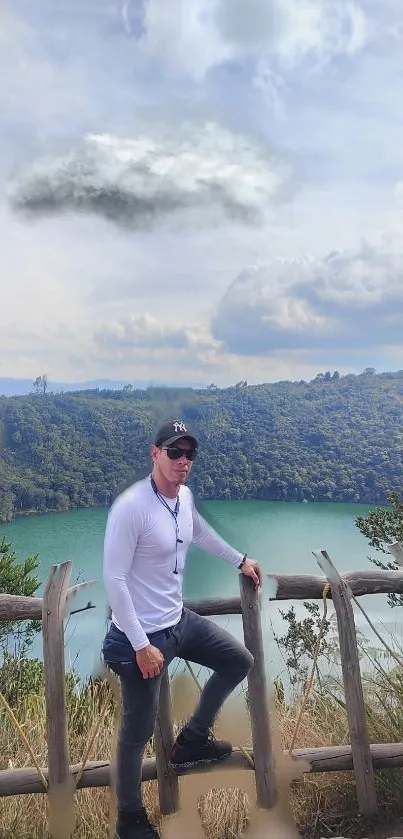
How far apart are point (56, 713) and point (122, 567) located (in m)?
0.84

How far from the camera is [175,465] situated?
254 centimetres

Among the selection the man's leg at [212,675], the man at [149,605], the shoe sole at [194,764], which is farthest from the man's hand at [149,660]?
the shoe sole at [194,764]

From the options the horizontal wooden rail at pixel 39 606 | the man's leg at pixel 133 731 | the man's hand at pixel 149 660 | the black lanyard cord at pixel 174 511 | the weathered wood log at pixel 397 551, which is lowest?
the man's leg at pixel 133 731

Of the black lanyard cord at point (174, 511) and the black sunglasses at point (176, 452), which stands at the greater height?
the black sunglasses at point (176, 452)

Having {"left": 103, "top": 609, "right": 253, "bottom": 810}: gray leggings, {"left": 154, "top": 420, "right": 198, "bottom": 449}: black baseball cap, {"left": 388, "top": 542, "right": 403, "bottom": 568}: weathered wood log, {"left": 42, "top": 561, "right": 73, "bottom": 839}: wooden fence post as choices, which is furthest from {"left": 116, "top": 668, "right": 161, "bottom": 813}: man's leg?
{"left": 388, "top": 542, "right": 403, "bottom": 568}: weathered wood log

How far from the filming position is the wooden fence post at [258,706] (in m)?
2.99

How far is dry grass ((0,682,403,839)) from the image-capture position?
297 centimetres

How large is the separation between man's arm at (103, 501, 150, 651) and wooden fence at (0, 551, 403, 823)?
0.55 meters

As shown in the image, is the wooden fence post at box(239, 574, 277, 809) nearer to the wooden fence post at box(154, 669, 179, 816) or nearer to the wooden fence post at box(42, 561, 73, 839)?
the wooden fence post at box(154, 669, 179, 816)

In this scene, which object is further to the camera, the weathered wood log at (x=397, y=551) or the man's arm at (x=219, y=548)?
the weathered wood log at (x=397, y=551)

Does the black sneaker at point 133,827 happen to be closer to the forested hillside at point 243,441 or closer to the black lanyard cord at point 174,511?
the black lanyard cord at point 174,511

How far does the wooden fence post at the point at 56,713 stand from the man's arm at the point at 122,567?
1.78 feet

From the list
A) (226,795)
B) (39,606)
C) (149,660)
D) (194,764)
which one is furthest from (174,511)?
(226,795)

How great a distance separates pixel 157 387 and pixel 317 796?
76.9 inches
